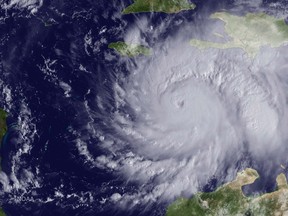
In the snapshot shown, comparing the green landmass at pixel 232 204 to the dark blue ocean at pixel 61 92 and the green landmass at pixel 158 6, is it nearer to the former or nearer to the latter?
the dark blue ocean at pixel 61 92

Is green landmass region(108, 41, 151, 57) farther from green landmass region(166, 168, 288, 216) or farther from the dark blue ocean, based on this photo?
green landmass region(166, 168, 288, 216)

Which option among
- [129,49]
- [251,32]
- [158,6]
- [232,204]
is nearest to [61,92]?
[129,49]

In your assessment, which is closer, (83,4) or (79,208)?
(79,208)

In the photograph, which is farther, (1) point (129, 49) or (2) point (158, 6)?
(2) point (158, 6)

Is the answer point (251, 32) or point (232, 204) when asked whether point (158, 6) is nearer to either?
point (251, 32)

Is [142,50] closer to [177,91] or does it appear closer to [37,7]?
[177,91]

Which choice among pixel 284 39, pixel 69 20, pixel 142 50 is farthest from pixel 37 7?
pixel 284 39
